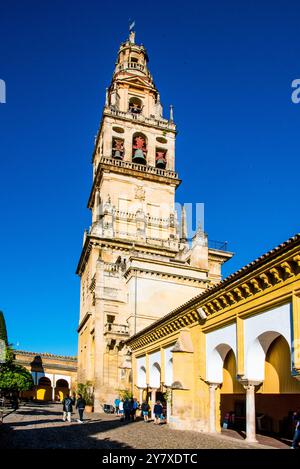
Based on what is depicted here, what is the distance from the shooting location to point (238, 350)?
15148mm

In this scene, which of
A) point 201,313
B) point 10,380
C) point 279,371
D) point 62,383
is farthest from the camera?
point 62,383

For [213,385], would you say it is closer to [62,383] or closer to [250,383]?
[250,383]

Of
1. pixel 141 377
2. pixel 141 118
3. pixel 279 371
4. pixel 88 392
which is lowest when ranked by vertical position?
pixel 88 392

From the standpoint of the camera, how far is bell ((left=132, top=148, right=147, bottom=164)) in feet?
152

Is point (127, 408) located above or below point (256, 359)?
below

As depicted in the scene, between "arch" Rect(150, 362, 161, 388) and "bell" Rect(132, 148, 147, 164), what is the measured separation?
996 inches

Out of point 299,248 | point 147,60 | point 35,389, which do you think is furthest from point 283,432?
point 35,389

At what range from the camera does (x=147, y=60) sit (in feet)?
188

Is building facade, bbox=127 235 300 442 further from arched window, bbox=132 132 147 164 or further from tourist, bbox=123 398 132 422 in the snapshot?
arched window, bbox=132 132 147 164

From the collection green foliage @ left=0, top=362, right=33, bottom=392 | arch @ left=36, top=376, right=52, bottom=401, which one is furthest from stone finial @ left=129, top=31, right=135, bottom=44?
arch @ left=36, top=376, right=52, bottom=401

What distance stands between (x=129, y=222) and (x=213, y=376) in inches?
1022

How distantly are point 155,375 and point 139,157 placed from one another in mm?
25671

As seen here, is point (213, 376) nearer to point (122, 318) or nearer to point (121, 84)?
point (122, 318)

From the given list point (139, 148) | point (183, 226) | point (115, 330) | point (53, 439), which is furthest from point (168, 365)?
point (139, 148)
